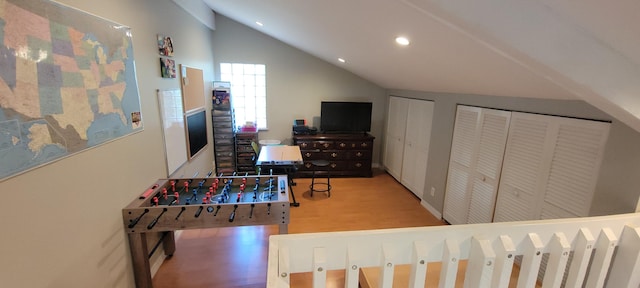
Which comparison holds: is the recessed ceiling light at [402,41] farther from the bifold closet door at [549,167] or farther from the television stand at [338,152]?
the television stand at [338,152]

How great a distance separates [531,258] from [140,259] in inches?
98.8

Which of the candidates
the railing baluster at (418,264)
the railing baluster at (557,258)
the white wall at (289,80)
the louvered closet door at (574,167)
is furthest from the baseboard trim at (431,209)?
the railing baluster at (418,264)

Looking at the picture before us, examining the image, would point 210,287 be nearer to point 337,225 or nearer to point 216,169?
point 337,225

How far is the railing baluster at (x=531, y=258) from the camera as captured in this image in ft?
3.06

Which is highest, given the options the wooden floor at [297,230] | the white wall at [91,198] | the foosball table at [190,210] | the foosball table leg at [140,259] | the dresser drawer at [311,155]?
the white wall at [91,198]

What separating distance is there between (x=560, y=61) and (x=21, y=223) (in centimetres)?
236

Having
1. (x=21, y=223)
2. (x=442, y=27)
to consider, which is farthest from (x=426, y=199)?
(x=21, y=223)

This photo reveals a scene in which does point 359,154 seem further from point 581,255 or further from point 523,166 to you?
point 581,255

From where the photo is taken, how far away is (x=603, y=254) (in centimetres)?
101

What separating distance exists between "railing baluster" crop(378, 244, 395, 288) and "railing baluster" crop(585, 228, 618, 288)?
85 centimetres

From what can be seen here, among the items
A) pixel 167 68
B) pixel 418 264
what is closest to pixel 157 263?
pixel 167 68

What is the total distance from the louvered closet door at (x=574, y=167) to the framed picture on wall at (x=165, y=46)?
11.8ft

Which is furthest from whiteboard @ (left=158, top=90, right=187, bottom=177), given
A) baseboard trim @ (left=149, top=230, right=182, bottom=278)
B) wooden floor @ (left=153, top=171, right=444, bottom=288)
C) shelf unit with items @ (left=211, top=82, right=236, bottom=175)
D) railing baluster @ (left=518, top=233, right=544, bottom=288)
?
railing baluster @ (left=518, top=233, right=544, bottom=288)

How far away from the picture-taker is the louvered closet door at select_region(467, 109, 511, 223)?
8.56ft
